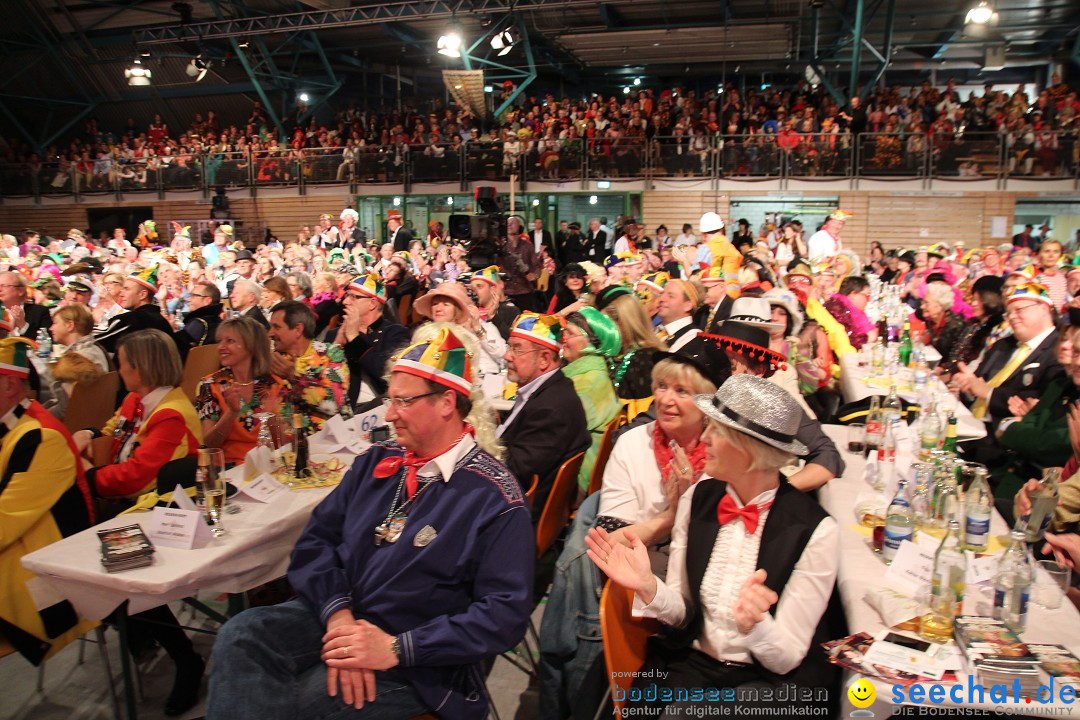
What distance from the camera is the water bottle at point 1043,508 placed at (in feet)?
9.47

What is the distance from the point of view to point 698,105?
1947cm

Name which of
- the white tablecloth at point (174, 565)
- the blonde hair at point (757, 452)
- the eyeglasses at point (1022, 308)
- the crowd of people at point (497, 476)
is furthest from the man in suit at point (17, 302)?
the eyeglasses at point (1022, 308)

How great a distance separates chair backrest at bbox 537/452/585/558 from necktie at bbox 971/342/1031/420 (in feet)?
10.2

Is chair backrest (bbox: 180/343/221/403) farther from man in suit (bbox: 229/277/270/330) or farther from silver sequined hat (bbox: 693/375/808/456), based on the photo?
silver sequined hat (bbox: 693/375/808/456)

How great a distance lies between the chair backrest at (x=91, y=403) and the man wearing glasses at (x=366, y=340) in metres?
1.52

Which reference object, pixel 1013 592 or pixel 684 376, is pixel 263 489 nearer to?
pixel 684 376

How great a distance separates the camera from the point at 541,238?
16.5 meters

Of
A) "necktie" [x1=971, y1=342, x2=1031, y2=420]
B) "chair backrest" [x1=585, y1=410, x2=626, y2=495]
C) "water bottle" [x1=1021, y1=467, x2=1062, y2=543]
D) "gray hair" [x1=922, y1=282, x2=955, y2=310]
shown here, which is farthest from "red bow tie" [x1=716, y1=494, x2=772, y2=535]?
"gray hair" [x1=922, y1=282, x2=955, y2=310]

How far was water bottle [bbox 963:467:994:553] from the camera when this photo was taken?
2.67m

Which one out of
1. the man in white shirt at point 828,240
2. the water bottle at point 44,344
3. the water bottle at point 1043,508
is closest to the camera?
the water bottle at point 1043,508

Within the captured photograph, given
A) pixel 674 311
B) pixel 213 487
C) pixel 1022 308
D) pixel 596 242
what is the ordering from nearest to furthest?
1. pixel 213 487
2. pixel 1022 308
3. pixel 674 311
4. pixel 596 242

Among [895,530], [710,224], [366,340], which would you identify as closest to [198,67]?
[710,224]

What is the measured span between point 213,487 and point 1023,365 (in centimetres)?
460

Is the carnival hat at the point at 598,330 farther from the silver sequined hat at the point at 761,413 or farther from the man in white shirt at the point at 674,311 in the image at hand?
the silver sequined hat at the point at 761,413
